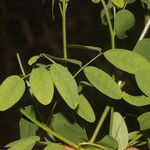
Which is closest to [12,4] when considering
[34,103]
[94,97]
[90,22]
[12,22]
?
[12,22]

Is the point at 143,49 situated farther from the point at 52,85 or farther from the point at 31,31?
the point at 31,31

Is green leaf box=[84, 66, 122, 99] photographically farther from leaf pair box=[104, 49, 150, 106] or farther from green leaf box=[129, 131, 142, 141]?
green leaf box=[129, 131, 142, 141]

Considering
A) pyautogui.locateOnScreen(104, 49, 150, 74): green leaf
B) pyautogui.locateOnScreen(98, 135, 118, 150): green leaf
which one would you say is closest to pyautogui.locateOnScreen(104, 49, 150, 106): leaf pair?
pyautogui.locateOnScreen(104, 49, 150, 74): green leaf

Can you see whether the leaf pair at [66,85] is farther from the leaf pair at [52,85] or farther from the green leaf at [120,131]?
the green leaf at [120,131]

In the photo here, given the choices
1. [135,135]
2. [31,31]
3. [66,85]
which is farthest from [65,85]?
[31,31]

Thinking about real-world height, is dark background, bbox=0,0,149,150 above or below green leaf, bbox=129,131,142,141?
below
